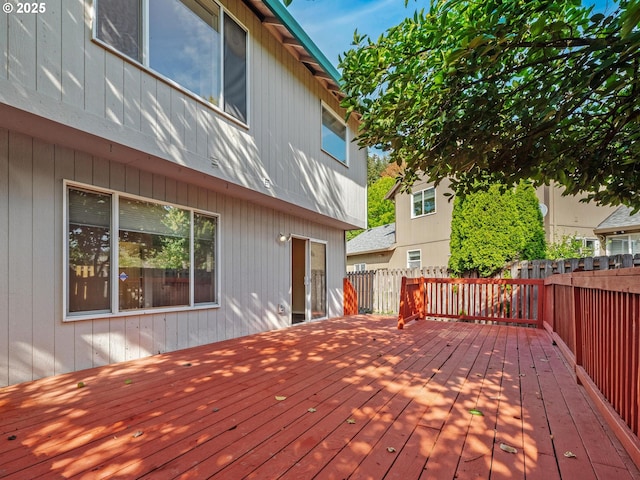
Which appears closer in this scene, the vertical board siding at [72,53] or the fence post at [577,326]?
the vertical board siding at [72,53]

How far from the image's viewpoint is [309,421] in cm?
251

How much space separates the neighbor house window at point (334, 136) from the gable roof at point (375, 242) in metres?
7.80

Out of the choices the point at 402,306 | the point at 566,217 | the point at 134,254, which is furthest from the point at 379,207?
the point at 134,254

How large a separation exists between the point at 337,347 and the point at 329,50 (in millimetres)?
5885

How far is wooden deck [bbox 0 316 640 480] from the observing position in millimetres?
1929

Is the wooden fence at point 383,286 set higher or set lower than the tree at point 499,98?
lower

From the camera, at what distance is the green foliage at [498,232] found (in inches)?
351

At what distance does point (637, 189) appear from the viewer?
12.7 feet

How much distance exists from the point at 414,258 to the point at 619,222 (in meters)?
7.06

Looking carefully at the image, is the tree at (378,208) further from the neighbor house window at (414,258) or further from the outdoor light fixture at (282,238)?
the outdoor light fixture at (282,238)

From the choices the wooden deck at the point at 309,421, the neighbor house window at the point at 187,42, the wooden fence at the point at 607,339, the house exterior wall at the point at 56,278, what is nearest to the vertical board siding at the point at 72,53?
Answer: the neighbor house window at the point at 187,42

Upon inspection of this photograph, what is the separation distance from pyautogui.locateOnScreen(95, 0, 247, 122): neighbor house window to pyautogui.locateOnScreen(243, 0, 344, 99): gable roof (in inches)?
20.6

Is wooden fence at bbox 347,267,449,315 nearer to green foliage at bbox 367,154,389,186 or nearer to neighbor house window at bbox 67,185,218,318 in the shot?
neighbor house window at bbox 67,185,218,318

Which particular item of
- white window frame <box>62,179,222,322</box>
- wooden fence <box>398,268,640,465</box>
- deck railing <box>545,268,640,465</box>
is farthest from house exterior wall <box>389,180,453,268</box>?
white window frame <box>62,179,222,322</box>
